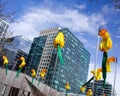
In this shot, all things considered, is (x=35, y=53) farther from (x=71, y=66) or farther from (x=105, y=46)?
(x=105, y=46)

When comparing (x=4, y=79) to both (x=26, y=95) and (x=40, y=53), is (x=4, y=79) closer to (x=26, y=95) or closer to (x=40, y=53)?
(x=26, y=95)

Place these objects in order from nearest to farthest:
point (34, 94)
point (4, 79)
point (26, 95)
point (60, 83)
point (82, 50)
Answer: point (34, 94), point (4, 79), point (26, 95), point (60, 83), point (82, 50)

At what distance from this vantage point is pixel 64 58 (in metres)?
131

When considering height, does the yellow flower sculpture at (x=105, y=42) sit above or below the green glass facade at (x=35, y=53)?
below

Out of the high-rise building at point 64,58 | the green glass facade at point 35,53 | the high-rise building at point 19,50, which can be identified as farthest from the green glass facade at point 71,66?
the high-rise building at point 19,50

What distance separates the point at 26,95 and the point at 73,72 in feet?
379

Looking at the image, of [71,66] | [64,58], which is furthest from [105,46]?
[71,66]

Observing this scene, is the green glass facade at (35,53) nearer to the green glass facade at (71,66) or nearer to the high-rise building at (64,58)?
the high-rise building at (64,58)

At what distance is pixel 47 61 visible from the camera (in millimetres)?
135250

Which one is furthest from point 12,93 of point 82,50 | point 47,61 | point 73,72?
point 82,50

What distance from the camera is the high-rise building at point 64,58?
126 m

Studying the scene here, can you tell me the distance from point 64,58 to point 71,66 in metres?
13.0

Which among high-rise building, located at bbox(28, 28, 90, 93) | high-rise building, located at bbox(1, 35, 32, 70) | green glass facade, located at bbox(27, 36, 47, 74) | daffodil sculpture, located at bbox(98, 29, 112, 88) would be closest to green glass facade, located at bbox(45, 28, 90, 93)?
high-rise building, located at bbox(28, 28, 90, 93)

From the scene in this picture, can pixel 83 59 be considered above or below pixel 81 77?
above
